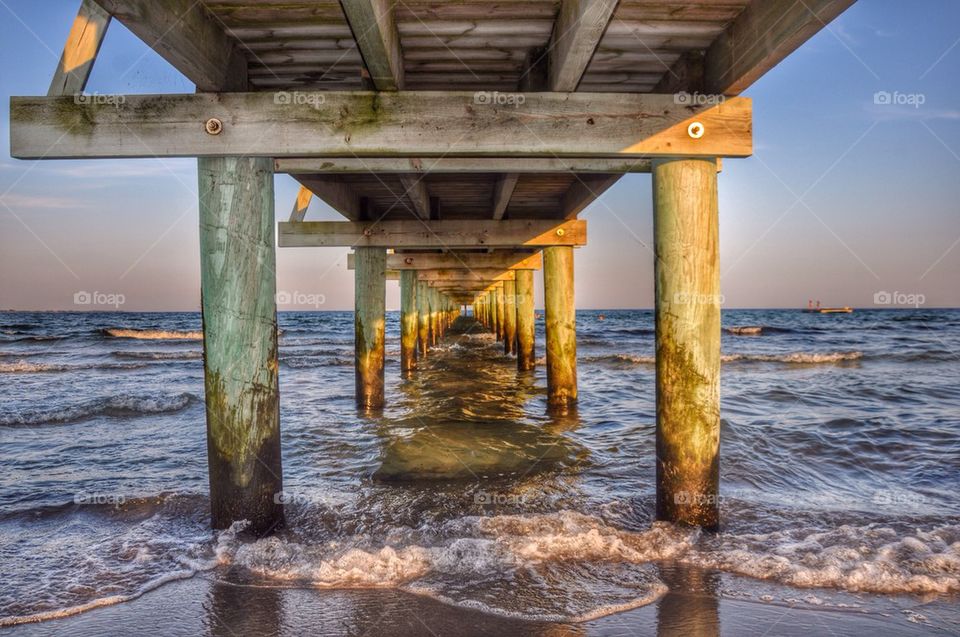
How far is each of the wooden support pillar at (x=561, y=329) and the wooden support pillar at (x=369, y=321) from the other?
8.58 ft

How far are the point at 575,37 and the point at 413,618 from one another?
9.56 feet

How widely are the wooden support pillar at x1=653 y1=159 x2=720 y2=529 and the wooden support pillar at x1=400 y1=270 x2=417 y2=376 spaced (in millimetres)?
11123

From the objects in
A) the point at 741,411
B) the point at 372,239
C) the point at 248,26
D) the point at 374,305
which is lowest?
the point at 741,411

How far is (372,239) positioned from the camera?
9.09 metres

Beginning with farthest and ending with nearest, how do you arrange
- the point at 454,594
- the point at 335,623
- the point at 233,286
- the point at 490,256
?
1. the point at 490,256
2. the point at 233,286
3. the point at 454,594
4. the point at 335,623

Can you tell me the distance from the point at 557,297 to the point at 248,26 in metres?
6.71

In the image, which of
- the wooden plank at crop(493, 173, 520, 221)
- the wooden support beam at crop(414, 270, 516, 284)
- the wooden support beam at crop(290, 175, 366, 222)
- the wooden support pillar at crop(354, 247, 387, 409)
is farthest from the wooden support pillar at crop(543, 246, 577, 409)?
the wooden support beam at crop(414, 270, 516, 284)

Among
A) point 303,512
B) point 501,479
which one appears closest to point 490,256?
point 501,479

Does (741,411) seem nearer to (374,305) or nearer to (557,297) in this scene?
(557,297)

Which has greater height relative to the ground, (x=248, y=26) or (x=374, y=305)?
(x=248, y=26)

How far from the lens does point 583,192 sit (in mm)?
7547

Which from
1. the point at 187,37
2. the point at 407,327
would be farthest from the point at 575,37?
the point at 407,327

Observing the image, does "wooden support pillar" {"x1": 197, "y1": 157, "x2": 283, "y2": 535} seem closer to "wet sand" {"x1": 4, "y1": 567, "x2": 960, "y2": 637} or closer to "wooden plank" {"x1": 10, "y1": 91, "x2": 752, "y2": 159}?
"wooden plank" {"x1": 10, "y1": 91, "x2": 752, "y2": 159}

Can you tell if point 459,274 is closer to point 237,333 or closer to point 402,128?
point 402,128
